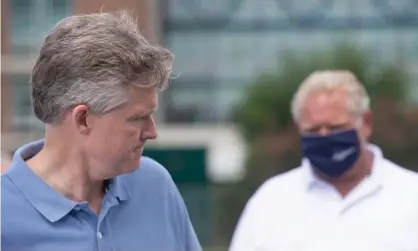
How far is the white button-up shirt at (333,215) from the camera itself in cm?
313

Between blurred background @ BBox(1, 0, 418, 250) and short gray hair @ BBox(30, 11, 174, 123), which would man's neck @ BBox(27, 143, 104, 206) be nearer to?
short gray hair @ BBox(30, 11, 174, 123)

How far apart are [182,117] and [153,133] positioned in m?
31.1

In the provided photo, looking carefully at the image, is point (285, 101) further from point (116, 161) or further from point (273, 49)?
point (116, 161)

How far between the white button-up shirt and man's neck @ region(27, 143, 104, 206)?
1.36 m

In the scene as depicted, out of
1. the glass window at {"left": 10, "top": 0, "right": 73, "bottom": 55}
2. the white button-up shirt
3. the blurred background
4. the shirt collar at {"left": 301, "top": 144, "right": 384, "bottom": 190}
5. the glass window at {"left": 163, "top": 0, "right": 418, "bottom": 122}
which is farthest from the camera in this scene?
the glass window at {"left": 163, "top": 0, "right": 418, "bottom": 122}

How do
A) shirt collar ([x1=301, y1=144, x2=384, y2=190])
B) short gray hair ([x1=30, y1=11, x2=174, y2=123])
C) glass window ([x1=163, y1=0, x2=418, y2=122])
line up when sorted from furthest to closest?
glass window ([x1=163, y1=0, x2=418, y2=122]), shirt collar ([x1=301, y1=144, x2=384, y2=190]), short gray hair ([x1=30, y1=11, x2=174, y2=123])

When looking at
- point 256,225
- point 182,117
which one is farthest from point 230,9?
point 256,225

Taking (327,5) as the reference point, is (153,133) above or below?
above

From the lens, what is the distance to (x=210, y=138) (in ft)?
101

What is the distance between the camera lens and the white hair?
351 centimetres

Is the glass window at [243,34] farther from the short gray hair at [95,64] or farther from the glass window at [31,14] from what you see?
the short gray hair at [95,64]

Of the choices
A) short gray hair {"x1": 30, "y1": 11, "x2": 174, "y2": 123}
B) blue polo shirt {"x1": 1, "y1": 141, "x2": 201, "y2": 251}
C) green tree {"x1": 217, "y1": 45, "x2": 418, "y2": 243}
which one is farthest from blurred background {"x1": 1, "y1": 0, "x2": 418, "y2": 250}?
short gray hair {"x1": 30, "y1": 11, "x2": 174, "y2": 123}

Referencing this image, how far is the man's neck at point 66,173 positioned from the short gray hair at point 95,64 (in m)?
0.10

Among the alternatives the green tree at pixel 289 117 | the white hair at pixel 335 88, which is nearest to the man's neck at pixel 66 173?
the white hair at pixel 335 88
